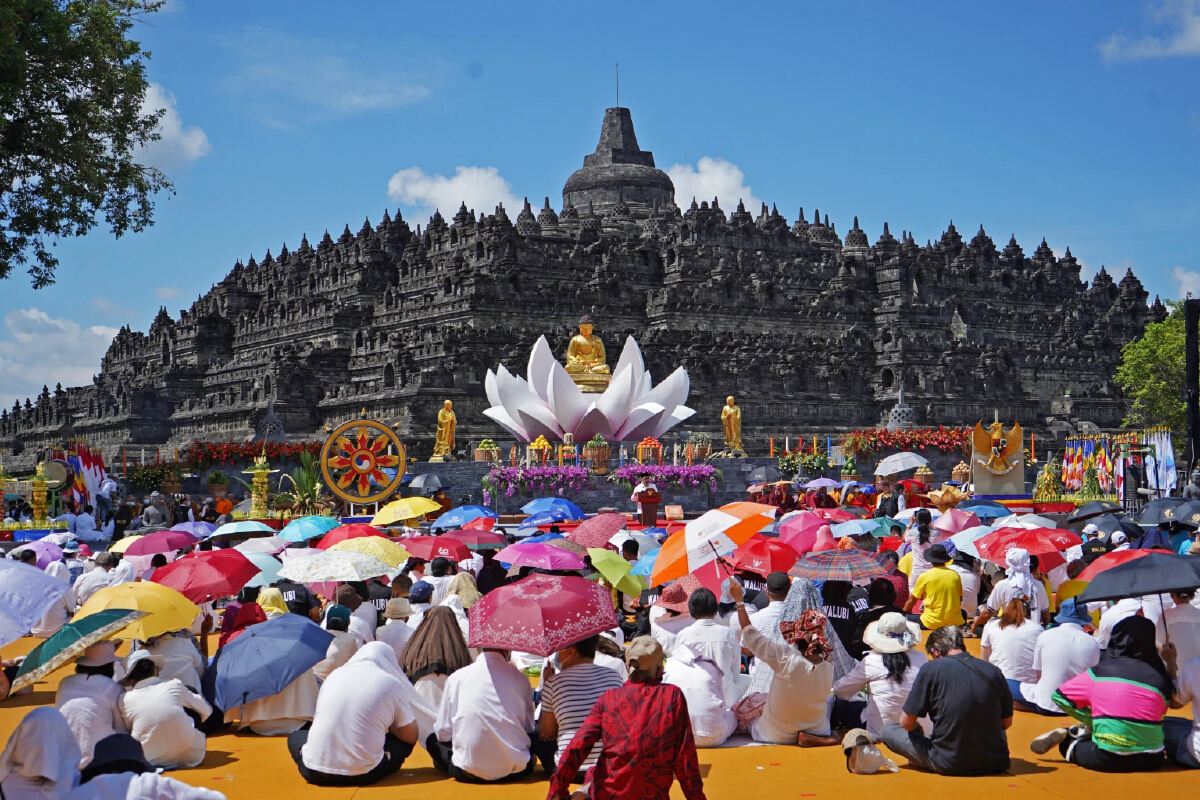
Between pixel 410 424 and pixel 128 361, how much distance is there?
36.3 meters

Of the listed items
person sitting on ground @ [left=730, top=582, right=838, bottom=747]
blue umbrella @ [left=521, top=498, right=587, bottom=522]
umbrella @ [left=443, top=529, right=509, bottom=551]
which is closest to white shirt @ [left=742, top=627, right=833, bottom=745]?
person sitting on ground @ [left=730, top=582, right=838, bottom=747]

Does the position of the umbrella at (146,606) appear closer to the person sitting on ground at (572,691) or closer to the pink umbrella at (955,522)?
the person sitting on ground at (572,691)

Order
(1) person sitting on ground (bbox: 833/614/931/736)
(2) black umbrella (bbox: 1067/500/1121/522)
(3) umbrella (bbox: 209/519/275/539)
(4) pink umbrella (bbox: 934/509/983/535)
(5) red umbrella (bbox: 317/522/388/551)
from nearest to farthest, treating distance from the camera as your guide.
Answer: (1) person sitting on ground (bbox: 833/614/931/736)
(5) red umbrella (bbox: 317/522/388/551)
(4) pink umbrella (bbox: 934/509/983/535)
(2) black umbrella (bbox: 1067/500/1121/522)
(3) umbrella (bbox: 209/519/275/539)

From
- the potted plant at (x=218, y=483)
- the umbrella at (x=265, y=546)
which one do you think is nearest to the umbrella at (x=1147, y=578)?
the umbrella at (x=265, y=546)

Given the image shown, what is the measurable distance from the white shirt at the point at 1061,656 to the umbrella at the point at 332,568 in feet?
21.1

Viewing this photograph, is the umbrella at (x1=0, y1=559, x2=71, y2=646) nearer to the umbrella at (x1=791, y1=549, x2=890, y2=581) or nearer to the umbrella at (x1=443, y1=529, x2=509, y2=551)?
the umbrella at (x1=791, y1=549, x2=890, y2=581)

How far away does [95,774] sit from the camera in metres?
8.21

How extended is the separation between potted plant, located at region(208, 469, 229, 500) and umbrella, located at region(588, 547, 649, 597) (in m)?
23.7

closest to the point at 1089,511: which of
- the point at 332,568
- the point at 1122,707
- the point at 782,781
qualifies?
the point at 1122,707

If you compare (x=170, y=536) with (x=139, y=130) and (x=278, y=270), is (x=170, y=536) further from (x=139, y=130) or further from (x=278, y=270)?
(x=278, y=270)

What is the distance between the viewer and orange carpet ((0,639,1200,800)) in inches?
386

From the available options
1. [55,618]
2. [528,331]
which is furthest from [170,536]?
[528,331]

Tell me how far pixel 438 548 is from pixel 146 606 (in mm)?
6386

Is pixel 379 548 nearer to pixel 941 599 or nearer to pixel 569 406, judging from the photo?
pixel 941 599
